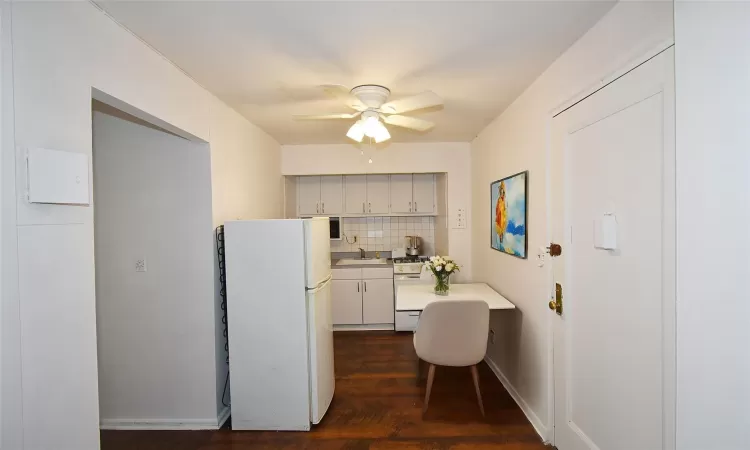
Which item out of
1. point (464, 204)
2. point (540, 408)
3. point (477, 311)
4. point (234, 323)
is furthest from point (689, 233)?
point (464, 204)

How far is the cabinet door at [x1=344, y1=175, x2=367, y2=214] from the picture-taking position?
5359mm

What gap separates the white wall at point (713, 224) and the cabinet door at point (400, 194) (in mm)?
4368

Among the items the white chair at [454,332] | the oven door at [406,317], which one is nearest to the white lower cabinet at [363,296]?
the oven door at [406,317]

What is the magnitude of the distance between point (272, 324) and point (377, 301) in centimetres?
250

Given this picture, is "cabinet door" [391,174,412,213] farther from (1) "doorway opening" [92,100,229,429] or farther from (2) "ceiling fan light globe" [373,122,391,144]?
(1) "doorway opening" [92,100,229,429]

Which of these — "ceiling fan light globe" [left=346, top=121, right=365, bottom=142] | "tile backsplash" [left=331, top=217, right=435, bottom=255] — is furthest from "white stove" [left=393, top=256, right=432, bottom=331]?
"ceiling fan light globe" [left=346, top=121, right=365, bottom=142]

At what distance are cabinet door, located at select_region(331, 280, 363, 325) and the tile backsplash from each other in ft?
2.40

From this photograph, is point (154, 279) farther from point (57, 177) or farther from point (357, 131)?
point (357, 131)

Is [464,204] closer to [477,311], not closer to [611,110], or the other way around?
[477,311]

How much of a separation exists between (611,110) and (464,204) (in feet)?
9.95

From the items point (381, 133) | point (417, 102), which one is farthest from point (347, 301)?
point (417, 102)

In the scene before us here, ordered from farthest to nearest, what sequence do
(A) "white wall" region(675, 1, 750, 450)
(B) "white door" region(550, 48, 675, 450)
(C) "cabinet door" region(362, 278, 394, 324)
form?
(C) "cabinet door" region(362, 278, 394, 324) < (B) "white door" region(550, 48, 675, 450) < (A) "white wall" region(675, 1, 750, 450)

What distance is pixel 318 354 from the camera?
2.79 metres

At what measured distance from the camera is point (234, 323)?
107 inches
